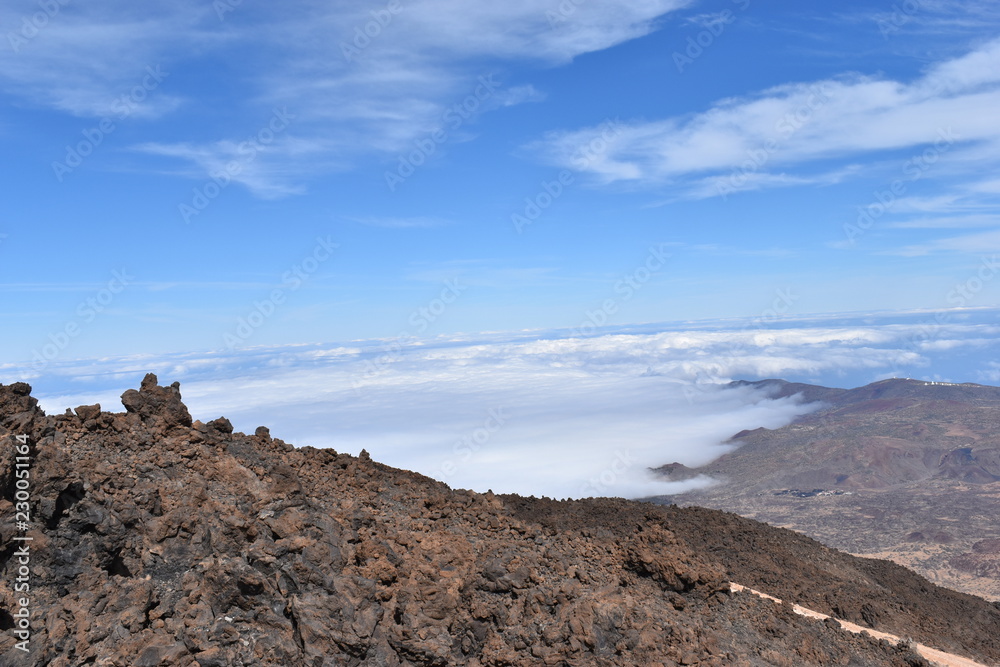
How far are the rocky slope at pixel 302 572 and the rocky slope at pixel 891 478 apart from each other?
2067 inches

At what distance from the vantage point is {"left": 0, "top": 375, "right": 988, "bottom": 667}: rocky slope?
10062 millimetres

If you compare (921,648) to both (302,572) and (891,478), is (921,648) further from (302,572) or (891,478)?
(891,478)

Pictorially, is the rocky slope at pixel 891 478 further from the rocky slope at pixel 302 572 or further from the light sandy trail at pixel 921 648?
the rocky slope at pixel 302 572

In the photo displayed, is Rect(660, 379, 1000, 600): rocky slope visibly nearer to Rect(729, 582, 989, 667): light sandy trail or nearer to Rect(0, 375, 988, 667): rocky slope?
Rect(729, 582, 989, 667): light sandy trail

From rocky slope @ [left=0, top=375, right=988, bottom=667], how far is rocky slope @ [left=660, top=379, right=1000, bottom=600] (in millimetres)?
52506

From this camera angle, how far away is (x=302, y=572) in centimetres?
1141

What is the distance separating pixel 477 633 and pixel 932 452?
122632 mm

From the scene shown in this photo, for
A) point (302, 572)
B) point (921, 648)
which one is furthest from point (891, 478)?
point (302, 572)

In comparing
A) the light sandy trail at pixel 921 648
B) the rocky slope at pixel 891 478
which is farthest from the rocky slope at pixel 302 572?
the rocky slope at pixel 891 478

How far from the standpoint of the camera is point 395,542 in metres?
13.4

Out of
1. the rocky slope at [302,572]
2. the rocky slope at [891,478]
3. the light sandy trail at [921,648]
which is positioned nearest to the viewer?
the rocky slope at [302,572]

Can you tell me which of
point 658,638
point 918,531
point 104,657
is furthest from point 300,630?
point 918,531

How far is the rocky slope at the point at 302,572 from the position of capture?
33.0 ft

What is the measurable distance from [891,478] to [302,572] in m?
113
